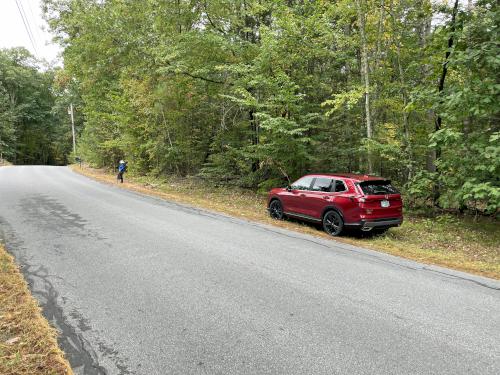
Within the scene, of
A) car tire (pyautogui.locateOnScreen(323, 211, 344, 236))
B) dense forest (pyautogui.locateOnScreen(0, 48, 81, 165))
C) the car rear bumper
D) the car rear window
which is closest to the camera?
the car rear bumper

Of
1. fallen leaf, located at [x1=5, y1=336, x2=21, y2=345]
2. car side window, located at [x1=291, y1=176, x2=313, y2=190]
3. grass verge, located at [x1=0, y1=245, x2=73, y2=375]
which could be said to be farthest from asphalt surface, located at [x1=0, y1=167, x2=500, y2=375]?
car side window, located at [x1=291, y1=176, x2=313, y2=190]

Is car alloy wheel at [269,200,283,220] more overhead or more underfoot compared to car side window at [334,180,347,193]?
more underfoot

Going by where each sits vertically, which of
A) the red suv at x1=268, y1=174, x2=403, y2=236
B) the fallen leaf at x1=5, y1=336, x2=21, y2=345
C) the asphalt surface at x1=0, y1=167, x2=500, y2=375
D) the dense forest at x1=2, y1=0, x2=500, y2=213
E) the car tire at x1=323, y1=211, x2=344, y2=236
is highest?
the dense forest at x1=2, y1=0, x2=500, y2=213

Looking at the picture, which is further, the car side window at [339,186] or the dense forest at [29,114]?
the dense forest at [29,114]

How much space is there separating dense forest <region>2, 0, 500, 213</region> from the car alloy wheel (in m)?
2.64

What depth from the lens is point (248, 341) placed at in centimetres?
376

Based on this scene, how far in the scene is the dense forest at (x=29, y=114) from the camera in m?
53.6

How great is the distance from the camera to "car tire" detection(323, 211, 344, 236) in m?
9.05

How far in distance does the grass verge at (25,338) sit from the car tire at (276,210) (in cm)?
743

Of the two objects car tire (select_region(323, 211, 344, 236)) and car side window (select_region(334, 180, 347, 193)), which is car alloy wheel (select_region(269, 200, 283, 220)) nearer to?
car tire (select_region(323, 211, 344, 236))

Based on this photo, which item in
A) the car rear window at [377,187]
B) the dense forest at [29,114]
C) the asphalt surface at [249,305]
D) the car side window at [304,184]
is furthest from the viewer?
the dense forest at [29,114]

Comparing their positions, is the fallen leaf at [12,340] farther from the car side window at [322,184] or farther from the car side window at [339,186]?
the car side window at [322,184]

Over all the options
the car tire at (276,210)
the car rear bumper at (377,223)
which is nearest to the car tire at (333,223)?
the car rear bumper at (377,223)

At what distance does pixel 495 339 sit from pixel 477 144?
6519mm
